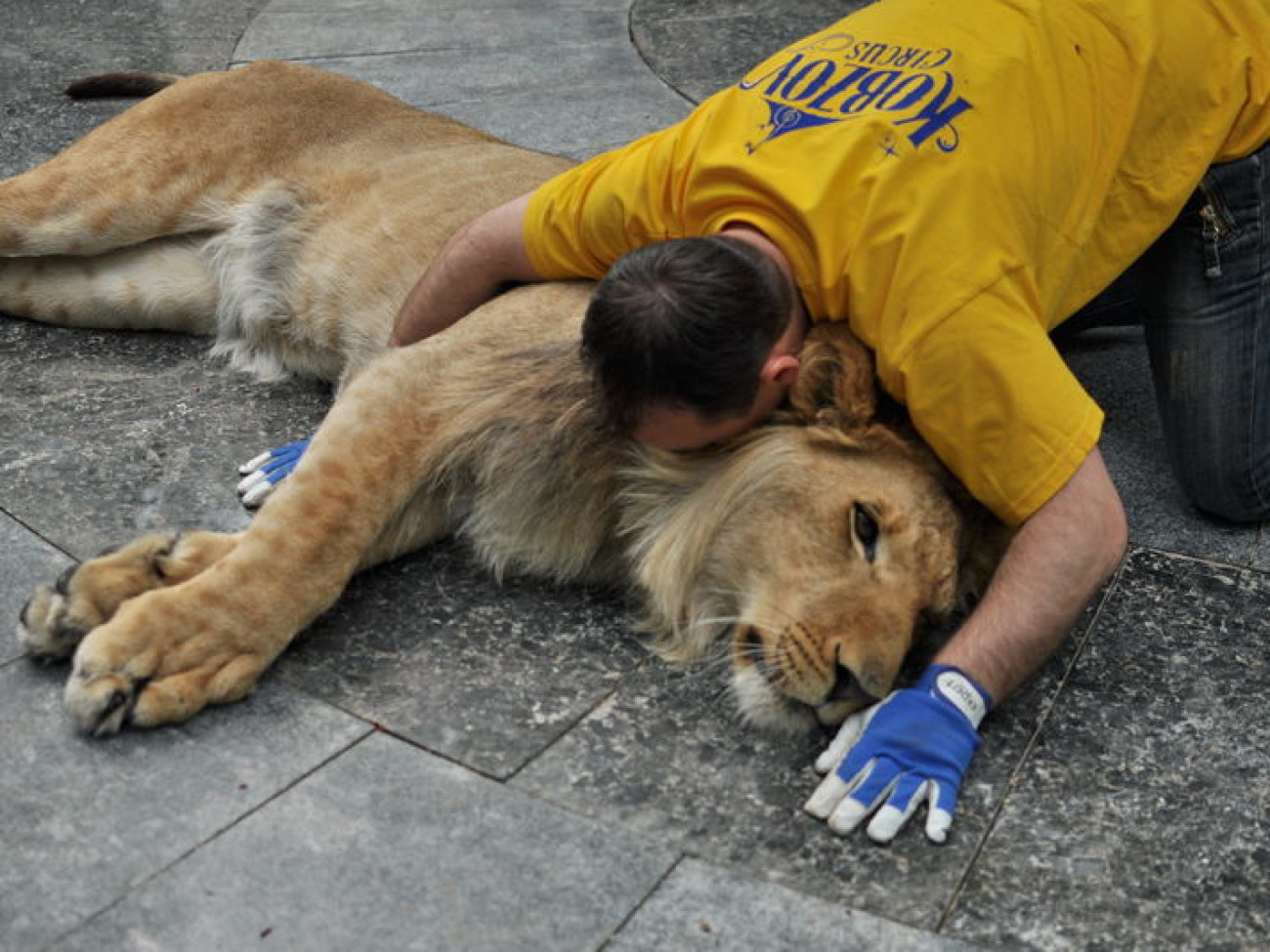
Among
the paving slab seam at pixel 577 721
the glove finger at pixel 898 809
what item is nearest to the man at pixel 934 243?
the glove finger at pixel 898 809

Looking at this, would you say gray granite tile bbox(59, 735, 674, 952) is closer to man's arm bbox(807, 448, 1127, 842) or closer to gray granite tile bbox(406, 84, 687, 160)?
man's arm bbox(807, 448, 1127, 842)

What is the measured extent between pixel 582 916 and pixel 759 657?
72 cm

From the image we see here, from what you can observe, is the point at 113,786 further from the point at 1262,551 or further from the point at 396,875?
the point at 1262,551

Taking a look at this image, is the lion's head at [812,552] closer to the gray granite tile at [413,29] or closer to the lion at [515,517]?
the lion at [515,517]

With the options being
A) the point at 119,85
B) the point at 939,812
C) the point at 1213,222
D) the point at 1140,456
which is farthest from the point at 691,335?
the point at 119,85

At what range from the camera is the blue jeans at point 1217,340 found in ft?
13.2

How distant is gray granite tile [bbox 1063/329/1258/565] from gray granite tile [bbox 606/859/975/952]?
1700 mm

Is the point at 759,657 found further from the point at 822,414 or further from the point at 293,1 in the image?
the point at 293,1

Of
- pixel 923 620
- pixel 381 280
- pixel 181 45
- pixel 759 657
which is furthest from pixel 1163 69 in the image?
pixel 181 45

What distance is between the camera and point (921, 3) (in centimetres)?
370

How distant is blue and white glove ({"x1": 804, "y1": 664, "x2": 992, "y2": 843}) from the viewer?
301 centimetres

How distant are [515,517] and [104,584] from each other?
2.83 feet

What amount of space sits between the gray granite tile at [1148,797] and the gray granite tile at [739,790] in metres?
0.06

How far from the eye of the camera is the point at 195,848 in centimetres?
279
